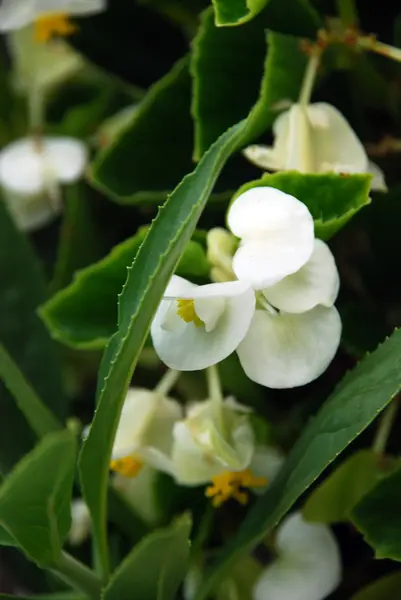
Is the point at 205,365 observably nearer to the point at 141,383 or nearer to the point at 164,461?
the point at 164,461

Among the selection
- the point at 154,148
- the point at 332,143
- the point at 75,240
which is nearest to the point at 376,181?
the point at 332,143

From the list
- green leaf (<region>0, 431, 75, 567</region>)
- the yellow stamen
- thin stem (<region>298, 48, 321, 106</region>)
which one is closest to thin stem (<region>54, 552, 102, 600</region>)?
green leaf (<region>0, 431, 75, 567</region>)

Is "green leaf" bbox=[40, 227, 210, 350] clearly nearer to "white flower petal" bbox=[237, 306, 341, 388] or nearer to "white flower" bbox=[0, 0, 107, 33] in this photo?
"white flower petal" bbox=[237, 306, 341, 388]

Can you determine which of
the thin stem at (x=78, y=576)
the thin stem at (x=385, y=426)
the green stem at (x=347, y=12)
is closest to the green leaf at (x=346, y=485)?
the thin stem at (x=385, y=426)

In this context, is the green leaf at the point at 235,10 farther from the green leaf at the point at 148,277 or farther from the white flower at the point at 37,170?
the white flower at the point at 37,170

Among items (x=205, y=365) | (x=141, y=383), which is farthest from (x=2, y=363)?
(x=141, y=383)
